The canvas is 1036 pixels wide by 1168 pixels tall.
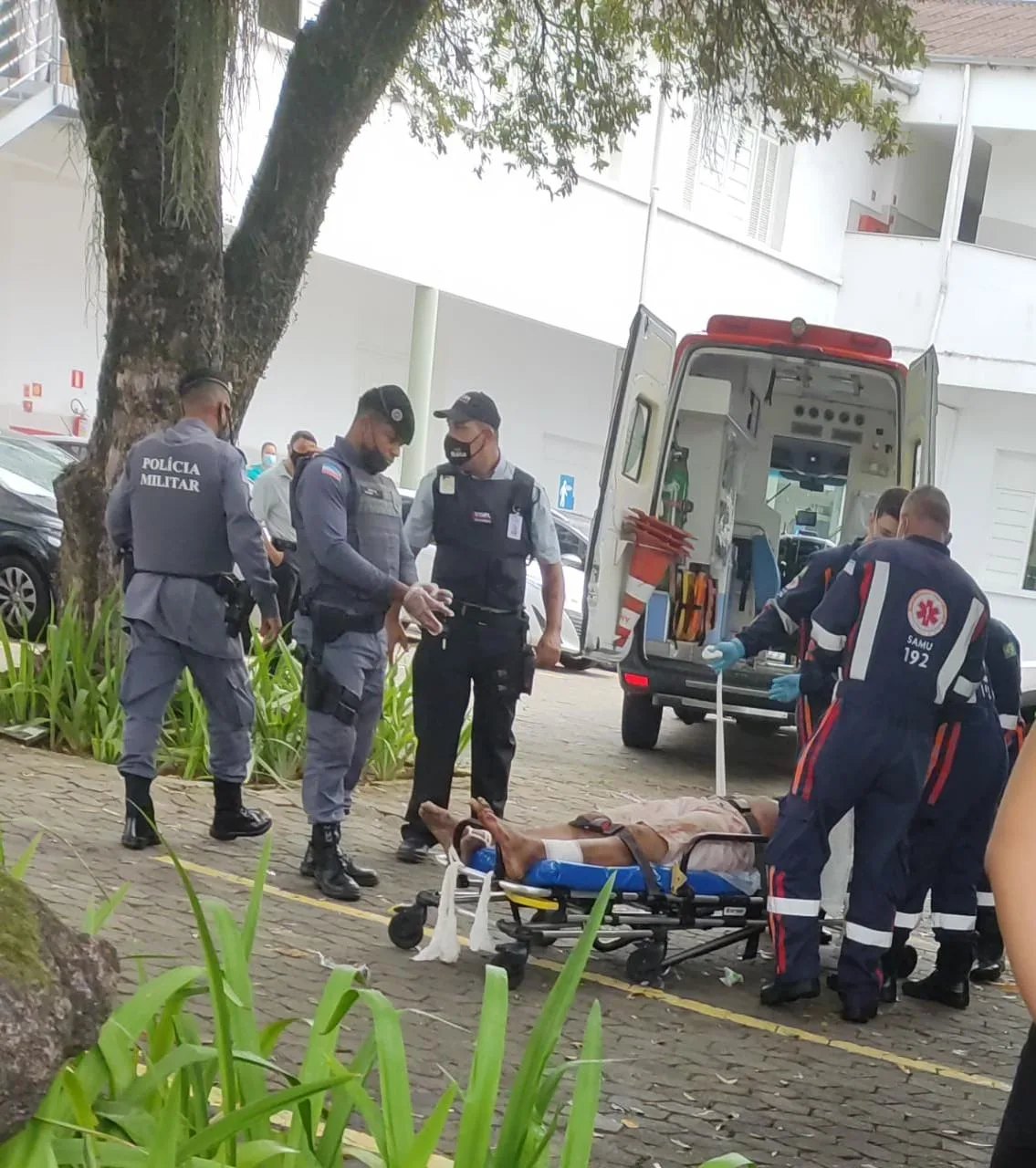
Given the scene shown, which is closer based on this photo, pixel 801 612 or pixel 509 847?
pixel 509 847

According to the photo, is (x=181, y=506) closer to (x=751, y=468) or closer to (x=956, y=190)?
(x=751, y=468)

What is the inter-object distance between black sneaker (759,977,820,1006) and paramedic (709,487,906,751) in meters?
1.00

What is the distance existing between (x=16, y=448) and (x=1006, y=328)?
13.7 m

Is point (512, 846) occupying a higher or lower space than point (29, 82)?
lower

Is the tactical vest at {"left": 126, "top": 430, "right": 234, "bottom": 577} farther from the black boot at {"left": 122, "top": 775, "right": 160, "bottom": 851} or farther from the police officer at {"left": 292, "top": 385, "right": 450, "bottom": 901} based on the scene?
the black boot at {"left": 122, "top": 775, "right": 160, "bottom": 851}

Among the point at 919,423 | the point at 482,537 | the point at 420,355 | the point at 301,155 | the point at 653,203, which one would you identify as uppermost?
the point at 653,203

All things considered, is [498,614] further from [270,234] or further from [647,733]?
[647,733]

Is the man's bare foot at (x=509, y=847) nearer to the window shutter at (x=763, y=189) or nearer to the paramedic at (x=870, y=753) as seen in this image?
the paramedic at (x=870, y=753)

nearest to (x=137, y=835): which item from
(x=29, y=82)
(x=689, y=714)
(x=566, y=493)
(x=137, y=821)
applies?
(x=137, y=821)

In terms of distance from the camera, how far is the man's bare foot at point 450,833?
193 inches

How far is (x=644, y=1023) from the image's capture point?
187 inches

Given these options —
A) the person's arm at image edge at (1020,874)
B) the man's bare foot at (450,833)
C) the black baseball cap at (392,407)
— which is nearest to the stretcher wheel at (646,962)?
the man's bare foot at (450,833)

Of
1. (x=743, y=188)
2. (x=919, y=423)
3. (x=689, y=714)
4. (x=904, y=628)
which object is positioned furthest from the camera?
(x=743, y=188)

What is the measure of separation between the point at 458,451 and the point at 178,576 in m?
1.22
